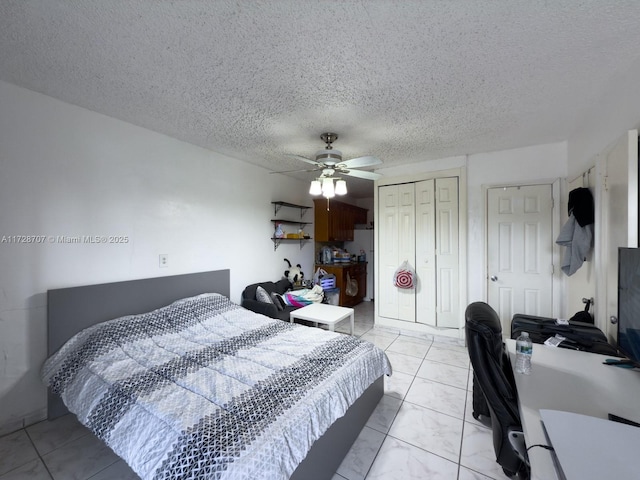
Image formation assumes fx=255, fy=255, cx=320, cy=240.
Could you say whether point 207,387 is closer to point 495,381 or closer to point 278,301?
point 495,381

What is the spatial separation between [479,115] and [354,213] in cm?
360

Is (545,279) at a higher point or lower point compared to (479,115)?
lower

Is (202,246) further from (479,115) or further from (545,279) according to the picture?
(545,279)

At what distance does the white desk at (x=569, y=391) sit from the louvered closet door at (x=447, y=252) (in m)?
1.91

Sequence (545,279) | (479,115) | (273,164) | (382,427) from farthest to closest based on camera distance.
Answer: (273,164) → (545,279) → (479,115) → (382,427)

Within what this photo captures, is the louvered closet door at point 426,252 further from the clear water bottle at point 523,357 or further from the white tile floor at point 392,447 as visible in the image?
the clear water bottle at point 523,357

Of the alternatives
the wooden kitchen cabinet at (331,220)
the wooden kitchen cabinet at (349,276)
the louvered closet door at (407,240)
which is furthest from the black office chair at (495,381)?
the wooden kitchen cabinet at (331,220)

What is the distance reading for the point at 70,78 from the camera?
70.5 inches

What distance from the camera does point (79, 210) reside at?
2168mm

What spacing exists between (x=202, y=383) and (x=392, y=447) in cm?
133

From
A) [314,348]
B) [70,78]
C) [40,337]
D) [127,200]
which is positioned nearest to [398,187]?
[314,348]

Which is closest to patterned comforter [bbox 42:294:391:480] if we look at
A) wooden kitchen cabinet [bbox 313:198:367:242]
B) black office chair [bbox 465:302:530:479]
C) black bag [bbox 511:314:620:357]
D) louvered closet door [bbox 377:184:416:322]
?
black office chair [bbox 465:302:530:479]

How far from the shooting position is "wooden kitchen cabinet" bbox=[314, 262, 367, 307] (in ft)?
15.9

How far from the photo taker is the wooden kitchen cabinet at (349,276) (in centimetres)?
485
